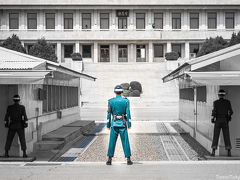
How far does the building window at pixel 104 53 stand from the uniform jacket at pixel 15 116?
51.3 meters

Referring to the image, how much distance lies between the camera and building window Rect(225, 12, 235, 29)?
6131 cm

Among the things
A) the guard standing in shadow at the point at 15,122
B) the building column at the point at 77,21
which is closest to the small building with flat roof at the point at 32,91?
the guard standing in shadow at the point at 15,122

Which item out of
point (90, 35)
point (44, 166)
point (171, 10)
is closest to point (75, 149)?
point (44, 166)

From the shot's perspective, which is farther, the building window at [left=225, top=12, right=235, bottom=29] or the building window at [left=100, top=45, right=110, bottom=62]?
the building window at [left=100, top=45, right=110, bottom=62]

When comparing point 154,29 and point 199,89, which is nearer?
point 199,89

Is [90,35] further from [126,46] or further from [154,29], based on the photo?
[154,29]

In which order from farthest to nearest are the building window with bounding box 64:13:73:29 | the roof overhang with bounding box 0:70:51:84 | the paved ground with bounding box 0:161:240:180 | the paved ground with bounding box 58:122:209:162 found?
the building window with bounding box 64:13:73:29, the paved ground with bounding box 58:122:209:162, the roof overhang with bounding box 0:70:51:84, the paved ground with bounding box 0:161:240:180

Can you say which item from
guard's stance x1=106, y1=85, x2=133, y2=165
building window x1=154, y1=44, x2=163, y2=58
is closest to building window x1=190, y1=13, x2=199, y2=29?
building window x1=154, y1=44, x2=163, y2=58

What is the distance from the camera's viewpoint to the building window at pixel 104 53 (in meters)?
61.5

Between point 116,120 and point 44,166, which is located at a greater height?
point 116,120

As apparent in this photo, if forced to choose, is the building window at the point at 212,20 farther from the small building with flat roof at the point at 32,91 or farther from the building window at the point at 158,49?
the small building with flat roof at the point at 32,91

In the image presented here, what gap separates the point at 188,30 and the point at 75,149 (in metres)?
49.2

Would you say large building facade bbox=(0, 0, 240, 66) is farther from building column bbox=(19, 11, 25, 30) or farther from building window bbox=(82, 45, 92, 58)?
building column bbox=(19, 11, 25, 30)

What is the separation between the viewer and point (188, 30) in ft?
195
